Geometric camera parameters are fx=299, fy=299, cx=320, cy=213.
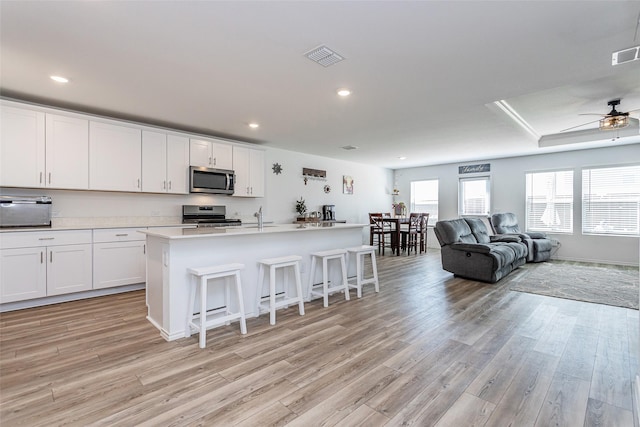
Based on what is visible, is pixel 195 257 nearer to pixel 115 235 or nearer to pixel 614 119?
pixel 115 235

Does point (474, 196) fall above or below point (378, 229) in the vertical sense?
above

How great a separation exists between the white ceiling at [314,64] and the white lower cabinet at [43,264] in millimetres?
→ 1663

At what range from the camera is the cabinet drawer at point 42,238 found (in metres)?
3.26

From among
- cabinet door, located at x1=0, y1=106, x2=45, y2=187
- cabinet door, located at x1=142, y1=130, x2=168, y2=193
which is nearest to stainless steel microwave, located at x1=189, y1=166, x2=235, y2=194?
cabinet door, located at x1=142, y1=130, x2=168, y2=193

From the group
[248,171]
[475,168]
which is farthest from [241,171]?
[475,168]

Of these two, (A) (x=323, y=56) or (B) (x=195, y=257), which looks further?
(B) (x=195, y=257)

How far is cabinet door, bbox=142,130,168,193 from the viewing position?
4359 mm

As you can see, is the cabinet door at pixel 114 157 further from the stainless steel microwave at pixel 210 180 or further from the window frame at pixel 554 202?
the window frame at pixel 554 202

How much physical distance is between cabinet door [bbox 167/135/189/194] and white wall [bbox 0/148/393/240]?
0.37 metres

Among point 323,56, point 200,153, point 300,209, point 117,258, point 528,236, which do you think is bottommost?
point 117,258

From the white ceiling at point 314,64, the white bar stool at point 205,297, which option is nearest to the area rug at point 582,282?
the white ceiling at point 314,64

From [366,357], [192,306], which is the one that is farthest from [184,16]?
[366,357]

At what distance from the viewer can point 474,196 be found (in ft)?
26.9

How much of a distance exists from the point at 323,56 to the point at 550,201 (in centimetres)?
713
